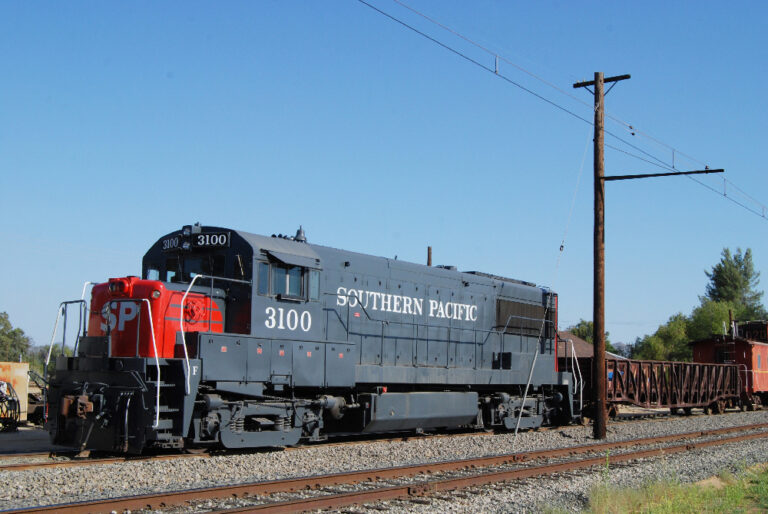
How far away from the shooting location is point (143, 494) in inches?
315

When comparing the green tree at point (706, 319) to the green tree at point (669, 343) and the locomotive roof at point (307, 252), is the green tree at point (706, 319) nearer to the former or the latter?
the green tree at point (669, 343)

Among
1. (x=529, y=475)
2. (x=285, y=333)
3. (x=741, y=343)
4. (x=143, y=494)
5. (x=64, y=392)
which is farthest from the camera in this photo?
(x=741, y=343)

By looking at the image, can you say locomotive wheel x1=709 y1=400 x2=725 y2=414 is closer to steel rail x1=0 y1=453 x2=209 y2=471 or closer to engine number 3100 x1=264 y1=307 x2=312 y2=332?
engine number 3100 x1=264 y1=307 x2=312 y2=332

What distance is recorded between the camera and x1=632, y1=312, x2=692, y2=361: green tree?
231 feet

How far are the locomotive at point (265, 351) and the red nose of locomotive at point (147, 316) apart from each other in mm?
21

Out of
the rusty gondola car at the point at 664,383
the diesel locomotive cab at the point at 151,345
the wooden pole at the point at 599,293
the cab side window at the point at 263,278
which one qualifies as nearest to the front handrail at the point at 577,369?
the rusty gondola car at the point at 664,383

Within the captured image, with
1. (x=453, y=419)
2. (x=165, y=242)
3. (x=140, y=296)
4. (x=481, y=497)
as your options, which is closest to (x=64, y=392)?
(x=140, y=296)

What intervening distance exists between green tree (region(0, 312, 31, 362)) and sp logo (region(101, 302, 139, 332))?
40683 millimetres

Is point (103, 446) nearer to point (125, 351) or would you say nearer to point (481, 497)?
point (125, 351)

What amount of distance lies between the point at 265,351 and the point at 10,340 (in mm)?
44759

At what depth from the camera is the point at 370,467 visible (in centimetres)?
1075

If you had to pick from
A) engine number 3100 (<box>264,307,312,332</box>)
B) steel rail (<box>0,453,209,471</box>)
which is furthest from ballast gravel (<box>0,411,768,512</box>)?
engine number 3100 (<box>264,307,312,332</box>)

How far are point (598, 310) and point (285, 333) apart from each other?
7.34m

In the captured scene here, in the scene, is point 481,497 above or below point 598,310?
below
